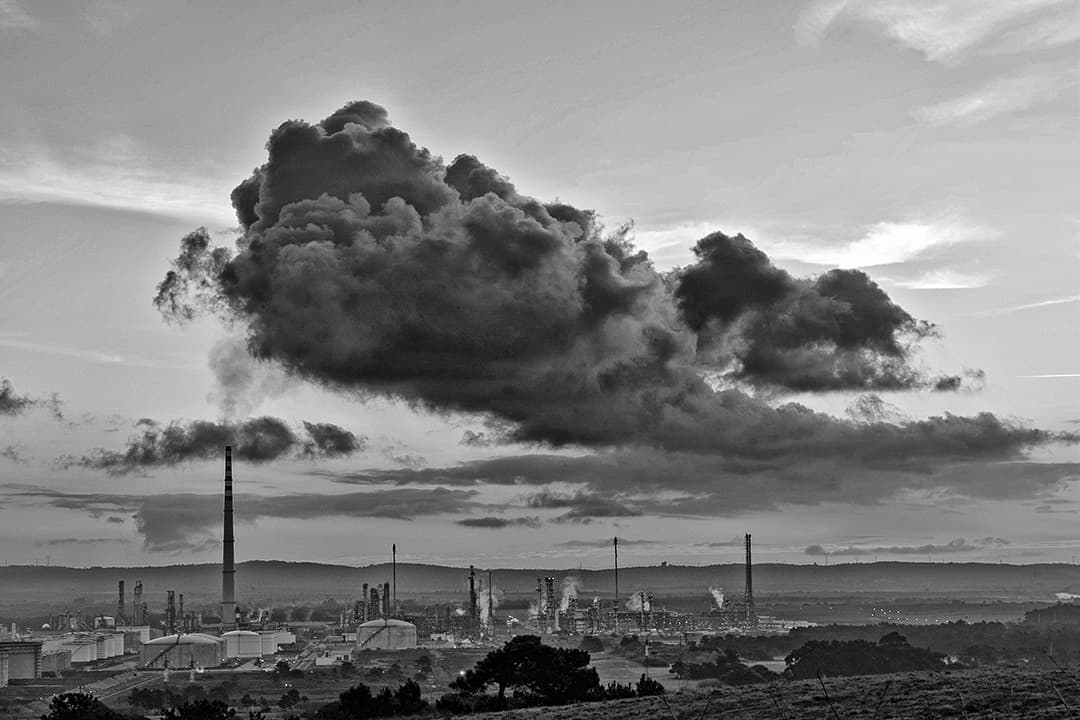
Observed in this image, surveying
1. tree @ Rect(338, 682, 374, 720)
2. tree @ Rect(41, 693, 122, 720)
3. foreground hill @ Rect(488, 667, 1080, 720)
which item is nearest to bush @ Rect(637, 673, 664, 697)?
foreground hill @ Rect(488, 667, 1080, 720)

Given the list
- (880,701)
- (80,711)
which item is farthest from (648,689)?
(80,711)

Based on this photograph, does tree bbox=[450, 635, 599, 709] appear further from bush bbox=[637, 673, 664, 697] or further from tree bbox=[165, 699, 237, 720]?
tree bbox=[165, 699, 237, 720]

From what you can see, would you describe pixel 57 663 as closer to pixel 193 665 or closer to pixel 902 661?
pixel 193 665

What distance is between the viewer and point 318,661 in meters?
196

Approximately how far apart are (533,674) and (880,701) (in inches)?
1228

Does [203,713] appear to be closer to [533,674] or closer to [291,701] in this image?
→ [533,674]

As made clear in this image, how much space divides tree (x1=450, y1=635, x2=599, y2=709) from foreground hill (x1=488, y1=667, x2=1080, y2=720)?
46.9ft

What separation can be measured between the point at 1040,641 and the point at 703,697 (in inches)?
5715

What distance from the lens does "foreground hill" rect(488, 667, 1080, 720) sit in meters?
44.8

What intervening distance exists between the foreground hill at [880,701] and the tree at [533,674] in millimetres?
14289

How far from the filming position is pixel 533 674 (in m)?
75.5

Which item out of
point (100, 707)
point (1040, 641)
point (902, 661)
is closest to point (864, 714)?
point (100, 707)

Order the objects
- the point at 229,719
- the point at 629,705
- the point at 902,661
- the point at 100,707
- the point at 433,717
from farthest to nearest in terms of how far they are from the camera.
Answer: the point at 902,661 < the point at 100,707 < the point at 229,719 < the point at 433,717 < the point at 629,705

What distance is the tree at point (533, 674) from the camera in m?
73.8
